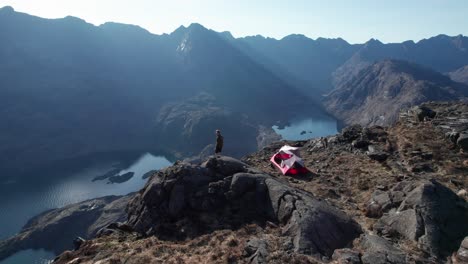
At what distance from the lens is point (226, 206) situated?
869 inches

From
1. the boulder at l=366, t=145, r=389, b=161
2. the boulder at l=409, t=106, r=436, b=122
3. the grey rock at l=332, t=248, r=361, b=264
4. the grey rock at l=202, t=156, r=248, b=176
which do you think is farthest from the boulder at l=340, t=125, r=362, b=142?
the grey rock at l=332, t=248, r=361, b=264

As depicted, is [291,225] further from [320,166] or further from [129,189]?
[129,189]

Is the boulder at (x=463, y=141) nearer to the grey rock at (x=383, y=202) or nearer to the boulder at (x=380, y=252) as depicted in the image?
the grey rock at (x=383, y=202)

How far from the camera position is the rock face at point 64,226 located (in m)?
135

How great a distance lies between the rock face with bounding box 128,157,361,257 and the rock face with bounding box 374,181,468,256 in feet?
7.21

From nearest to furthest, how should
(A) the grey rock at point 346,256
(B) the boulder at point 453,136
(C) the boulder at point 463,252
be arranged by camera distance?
(A) the grey rock at point 346,256 < (C) the boulder at point 463,252 < (B) the boulder at point 453,136

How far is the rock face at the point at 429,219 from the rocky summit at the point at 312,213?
2.2 inches

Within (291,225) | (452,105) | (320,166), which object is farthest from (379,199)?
(452,105)

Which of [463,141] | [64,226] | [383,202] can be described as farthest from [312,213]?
[64,226]

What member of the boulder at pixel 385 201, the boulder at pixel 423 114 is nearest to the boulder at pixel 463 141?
the boulder at pixel 423 114

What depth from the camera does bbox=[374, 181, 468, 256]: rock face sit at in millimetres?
16859

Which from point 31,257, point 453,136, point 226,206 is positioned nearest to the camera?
point 226,206

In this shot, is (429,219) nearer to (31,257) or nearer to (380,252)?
(380,252)

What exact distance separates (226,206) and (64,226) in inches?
5823
